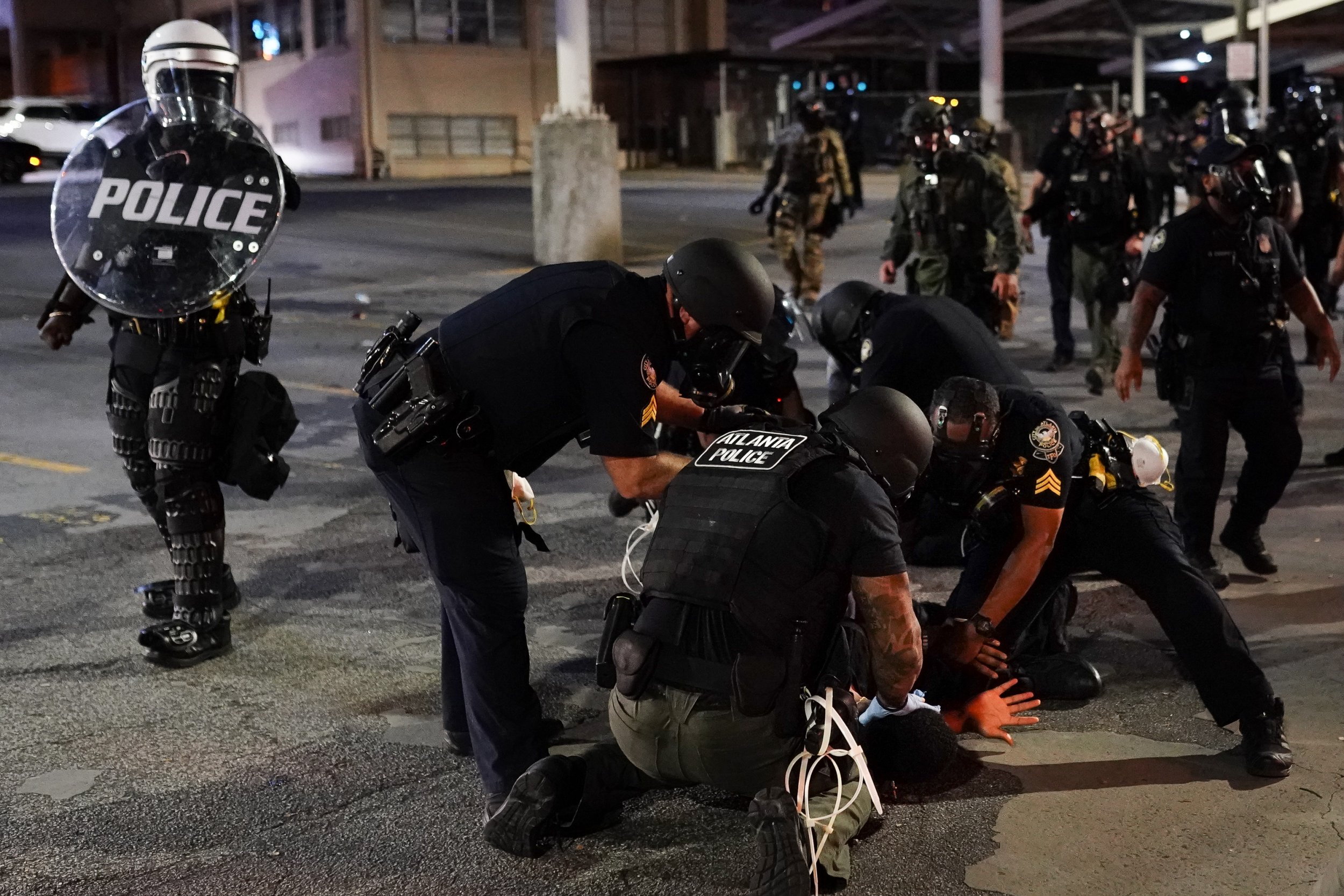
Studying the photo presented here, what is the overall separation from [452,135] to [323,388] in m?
28.9

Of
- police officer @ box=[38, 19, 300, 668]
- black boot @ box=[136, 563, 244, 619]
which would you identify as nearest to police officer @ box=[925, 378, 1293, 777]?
police officer @ box=[38, 19, 300, 668]

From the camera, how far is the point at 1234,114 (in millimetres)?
10703

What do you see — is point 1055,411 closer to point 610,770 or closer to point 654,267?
point 610,770

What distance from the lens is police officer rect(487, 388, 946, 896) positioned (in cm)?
352

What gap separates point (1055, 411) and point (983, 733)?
975 millimetres

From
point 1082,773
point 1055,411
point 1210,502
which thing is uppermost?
point 1055,411

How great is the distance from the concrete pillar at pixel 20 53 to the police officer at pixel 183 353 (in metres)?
43.8

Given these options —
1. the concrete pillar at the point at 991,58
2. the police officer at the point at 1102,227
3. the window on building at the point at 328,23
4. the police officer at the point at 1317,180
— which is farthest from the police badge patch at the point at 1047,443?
the window on building at the point at 328,23

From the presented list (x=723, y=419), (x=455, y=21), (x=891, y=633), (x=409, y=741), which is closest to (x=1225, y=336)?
(x=723, y=419)

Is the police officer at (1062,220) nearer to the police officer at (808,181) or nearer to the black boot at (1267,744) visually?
the police officer at (808,181)

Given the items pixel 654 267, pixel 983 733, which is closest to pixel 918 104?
pixel 983 733

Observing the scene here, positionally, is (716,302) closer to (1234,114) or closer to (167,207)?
(167,207)

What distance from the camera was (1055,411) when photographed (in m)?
4.53

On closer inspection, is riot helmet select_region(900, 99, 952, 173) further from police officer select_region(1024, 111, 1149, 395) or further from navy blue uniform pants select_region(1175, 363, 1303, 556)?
navy blue uniform pants select_region(1175, 363, 1303, 556)
